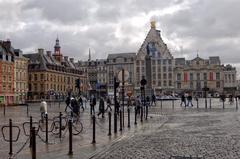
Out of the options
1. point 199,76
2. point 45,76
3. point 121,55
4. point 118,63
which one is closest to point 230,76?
point 199,76

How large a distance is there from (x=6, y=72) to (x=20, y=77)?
1111 centimetres

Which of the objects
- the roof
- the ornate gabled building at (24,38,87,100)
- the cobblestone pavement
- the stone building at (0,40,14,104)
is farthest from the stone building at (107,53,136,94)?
the cobblestone pavement

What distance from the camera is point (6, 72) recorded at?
84.4m

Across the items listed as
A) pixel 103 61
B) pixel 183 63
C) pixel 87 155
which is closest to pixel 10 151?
pixel 87 155

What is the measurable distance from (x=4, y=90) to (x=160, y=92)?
237 feet

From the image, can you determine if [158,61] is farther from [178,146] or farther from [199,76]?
[178,146]

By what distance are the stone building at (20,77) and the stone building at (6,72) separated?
4.13 meters

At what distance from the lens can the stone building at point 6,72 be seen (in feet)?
269

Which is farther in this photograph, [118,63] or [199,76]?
[118,63]

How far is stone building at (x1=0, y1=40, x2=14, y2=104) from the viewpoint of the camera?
269ft

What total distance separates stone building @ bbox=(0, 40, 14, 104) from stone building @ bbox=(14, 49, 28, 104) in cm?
413

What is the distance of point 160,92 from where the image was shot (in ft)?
470

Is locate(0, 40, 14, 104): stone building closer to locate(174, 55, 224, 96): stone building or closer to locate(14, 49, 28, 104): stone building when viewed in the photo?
locate(14, 49, 28, 104): stone building

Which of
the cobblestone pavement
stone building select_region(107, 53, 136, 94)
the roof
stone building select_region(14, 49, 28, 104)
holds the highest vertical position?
the roof
